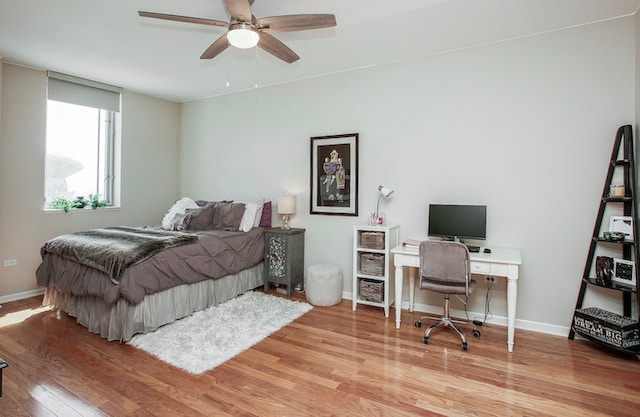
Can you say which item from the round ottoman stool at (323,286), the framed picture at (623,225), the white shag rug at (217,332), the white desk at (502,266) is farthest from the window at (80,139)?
the framed picture at (623,225)

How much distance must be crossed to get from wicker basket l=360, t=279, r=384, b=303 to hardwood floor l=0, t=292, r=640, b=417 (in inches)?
21.4

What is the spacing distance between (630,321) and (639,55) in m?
2.15

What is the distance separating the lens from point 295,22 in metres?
2.34

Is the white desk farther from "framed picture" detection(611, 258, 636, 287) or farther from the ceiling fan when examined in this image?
the ceiling fan

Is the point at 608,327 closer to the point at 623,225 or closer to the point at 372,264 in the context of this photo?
the point at 623,225

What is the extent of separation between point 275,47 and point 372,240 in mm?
2146

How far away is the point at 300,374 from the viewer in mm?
2412

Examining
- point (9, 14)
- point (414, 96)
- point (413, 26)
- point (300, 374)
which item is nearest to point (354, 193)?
point (414, 96)

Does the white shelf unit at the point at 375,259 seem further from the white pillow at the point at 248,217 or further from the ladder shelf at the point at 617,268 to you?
the ladder shelf at the point at 617,268

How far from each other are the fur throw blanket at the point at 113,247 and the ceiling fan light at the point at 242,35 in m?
1.93

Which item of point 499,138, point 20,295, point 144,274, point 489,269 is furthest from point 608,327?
point 20,295

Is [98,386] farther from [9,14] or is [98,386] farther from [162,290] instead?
[9,14]

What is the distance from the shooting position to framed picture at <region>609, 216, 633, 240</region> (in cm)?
271

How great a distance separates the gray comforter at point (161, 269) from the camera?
2850mm
